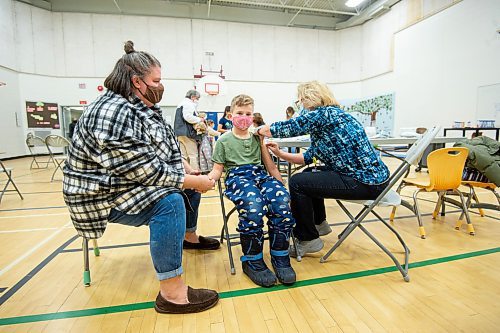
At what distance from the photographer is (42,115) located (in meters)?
9.95

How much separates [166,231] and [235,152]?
0.77m

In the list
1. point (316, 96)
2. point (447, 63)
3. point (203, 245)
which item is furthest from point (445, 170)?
point (447, 63)

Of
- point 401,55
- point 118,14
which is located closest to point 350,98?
point 401,55

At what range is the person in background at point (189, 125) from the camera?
12.3ft

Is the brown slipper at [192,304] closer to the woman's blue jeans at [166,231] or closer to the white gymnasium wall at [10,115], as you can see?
the woman's blue jeans at [166,231]

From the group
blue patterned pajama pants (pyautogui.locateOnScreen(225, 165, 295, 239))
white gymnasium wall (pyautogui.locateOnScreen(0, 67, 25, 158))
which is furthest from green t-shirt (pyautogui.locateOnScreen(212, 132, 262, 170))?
white gymnasium wall (pyautogui.locateOnScreen(0, 67, 25, 158))

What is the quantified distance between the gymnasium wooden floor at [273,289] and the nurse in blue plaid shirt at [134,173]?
0.68 ft

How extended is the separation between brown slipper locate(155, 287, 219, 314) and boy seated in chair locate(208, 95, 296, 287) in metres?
0.29

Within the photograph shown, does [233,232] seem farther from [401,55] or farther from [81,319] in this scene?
[401,55]

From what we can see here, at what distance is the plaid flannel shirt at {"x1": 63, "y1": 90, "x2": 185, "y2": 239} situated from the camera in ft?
3.73

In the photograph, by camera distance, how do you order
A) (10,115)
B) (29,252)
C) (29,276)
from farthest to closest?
(10,115), (29,252), (29,276)

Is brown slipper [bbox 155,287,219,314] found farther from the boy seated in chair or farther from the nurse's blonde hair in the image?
the nurse's blonde hair

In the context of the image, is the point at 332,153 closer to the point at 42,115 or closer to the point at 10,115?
the point at 10,115

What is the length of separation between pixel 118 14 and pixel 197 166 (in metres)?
8.93
